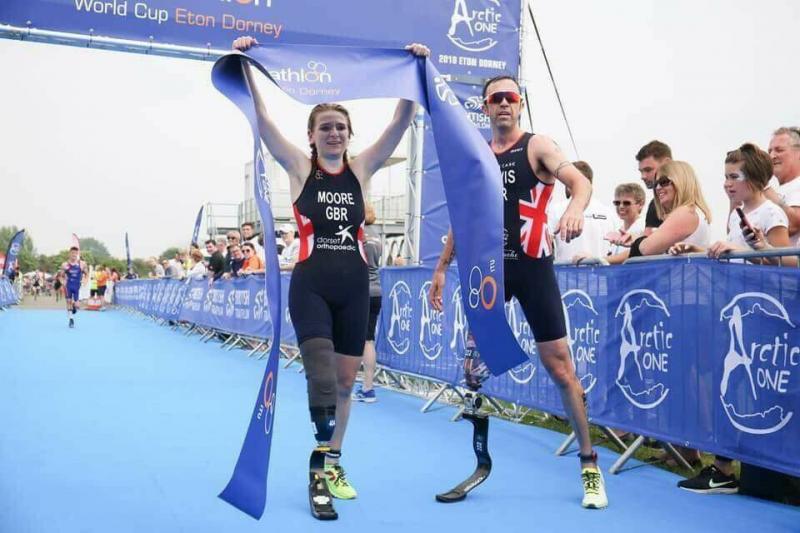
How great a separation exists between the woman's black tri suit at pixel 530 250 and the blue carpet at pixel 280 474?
3.35 feet

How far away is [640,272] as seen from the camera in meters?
5.18

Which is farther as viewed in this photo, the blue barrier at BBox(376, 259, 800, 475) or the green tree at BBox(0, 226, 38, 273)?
the green tree at BBox(0, 226, 38, 273)

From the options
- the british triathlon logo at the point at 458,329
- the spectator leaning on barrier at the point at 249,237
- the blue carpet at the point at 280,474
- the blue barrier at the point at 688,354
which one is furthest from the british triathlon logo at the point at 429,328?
the spectator leaning on barrier at the point at 249,237

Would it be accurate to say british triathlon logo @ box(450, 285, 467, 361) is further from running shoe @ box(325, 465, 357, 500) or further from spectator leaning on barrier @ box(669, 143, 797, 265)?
running shoe @ box(325, 465, 357, 500)

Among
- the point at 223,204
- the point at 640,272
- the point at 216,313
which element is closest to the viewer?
the point at 640,272

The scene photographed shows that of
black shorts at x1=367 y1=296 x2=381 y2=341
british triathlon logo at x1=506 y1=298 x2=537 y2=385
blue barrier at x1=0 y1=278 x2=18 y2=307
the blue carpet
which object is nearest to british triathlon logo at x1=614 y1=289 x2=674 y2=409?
the blue carpet

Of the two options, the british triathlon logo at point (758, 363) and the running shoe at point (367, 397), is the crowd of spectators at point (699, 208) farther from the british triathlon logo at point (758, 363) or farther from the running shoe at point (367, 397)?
the running shoe at point (367, 397)

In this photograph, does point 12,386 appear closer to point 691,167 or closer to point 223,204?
point 691,167

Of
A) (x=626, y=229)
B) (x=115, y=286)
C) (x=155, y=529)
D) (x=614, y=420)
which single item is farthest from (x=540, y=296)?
(x=115, y=286)

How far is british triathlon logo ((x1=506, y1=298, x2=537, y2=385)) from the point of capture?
21.0 ft

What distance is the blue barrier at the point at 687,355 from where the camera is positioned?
4.13 meters

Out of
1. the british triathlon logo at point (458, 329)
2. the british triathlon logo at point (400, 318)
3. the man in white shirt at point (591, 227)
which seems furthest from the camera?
the british triathlon logo at point (400, 318)

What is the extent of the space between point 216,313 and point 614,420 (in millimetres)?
11991

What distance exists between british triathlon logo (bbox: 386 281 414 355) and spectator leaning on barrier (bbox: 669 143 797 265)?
413 cm
